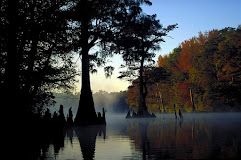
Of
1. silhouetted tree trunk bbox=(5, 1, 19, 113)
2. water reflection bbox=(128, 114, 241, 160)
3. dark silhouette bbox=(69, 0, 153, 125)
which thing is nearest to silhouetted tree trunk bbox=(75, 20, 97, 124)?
dark silhouette bbox=(69, 0, 153, 125)

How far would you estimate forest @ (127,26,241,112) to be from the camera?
5031 centimetres

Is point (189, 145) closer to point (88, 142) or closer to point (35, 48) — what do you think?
point (88, 142)

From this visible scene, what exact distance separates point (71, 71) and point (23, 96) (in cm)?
579

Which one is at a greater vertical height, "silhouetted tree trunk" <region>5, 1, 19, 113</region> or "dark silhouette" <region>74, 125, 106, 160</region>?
"silhouetted tree trunk" <region>5, 1, 19, 113</region>

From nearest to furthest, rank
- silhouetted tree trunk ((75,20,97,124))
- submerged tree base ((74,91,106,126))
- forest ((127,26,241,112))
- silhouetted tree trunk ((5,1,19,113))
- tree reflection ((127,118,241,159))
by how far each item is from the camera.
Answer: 1. tree reflection ((127,118,241,159))
2. silhouetted tree trunk ((5,1,19,113))
3. submerged tree base ((74,91,106,126))
4. silhouetted tree trunk ((75,20,97,124))
5. forest ((127,26,241,112))

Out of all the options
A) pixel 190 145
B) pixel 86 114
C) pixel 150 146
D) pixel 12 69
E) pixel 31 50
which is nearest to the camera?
pixel 190 145

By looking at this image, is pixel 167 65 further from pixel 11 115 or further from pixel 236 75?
pixel 11 115

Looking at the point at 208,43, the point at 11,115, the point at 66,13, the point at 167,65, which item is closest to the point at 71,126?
the point at 66,13

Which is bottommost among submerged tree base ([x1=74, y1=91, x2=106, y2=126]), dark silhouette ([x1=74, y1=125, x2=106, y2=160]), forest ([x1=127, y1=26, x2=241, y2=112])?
dark silhouette ([x1=74, y1=125, x2=106, y2=160])

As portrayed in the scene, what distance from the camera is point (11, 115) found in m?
9.58

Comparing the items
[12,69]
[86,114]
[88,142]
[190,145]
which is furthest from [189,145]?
[86,114]

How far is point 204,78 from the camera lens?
5456 cm

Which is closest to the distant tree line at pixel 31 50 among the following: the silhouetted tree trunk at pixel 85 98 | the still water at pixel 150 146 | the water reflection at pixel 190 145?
the still water at pixel 150 146

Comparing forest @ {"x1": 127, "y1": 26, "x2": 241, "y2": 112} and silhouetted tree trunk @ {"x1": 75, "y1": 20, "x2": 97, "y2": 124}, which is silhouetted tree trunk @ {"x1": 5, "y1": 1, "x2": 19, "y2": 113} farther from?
forest @ {"x1": 127, "y1": 26, "x2": 241, "y2": 112}
